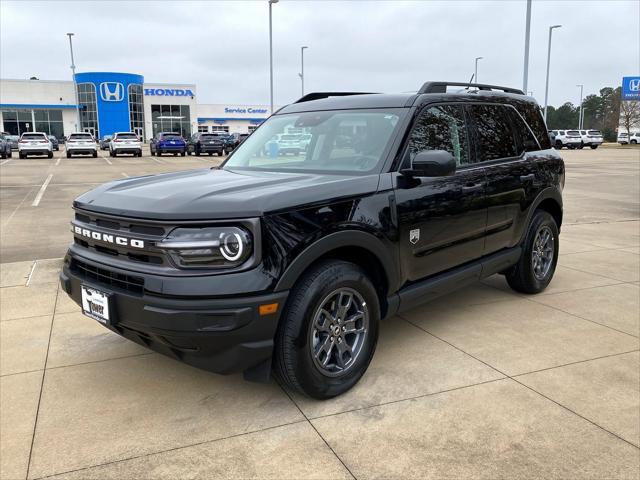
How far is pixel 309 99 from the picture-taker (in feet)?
16.3

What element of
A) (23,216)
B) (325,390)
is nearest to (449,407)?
(325,390)

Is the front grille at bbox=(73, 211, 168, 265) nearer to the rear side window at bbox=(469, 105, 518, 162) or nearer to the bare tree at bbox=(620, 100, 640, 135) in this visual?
the rear side window at bbox=(469, 105, 518, 162)

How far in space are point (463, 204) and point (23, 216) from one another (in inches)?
372

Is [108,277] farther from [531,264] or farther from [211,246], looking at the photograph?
[531,264]

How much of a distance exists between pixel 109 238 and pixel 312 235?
115 cm

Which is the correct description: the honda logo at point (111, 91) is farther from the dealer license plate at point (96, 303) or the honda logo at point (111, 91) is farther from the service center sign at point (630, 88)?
the dealer license plate at point (96, 303)

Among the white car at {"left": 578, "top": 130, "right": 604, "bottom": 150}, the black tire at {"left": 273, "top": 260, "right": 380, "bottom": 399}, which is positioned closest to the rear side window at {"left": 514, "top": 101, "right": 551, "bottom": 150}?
the black tire at {"left": 273, "top": 260, "right": 380, "bottom": 399}

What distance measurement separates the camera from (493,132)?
15.4 ft

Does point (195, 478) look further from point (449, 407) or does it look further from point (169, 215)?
point (449, 407)

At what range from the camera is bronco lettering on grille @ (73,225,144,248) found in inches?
116

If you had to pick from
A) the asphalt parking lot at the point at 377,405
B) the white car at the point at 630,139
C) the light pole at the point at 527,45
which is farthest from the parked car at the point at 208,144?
the white car at the point at 630,139

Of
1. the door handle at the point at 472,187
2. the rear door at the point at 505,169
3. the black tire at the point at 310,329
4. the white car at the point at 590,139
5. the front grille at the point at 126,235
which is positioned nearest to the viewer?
the front grille at the point at 126,235

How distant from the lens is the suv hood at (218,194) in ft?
9.27

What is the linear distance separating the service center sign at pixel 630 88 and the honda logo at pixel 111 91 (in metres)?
61.3
